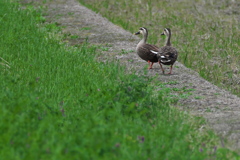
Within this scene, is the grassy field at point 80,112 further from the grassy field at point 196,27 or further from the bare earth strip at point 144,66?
the grassy field at point 196,27

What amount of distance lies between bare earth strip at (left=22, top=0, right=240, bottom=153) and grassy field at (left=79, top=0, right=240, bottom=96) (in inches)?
26.0

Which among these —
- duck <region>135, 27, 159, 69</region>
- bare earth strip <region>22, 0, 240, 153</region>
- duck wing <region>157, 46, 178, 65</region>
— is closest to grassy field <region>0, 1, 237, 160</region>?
bare earth strip <region>22, 0, 240, 153</region>

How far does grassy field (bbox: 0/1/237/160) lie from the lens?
4160mm

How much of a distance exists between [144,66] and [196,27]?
190 inches

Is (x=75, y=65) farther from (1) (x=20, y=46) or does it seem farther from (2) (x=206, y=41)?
(2) (x=206, y=41)

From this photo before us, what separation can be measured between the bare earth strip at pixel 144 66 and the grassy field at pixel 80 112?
1.03 feet

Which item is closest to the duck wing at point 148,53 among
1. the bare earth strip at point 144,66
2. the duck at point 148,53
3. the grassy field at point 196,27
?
the duck at point 148,53

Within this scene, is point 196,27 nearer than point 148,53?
No

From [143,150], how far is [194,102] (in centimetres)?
268

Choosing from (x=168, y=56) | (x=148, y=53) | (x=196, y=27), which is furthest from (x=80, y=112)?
(x=196, y=27)

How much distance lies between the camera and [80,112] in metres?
5.76

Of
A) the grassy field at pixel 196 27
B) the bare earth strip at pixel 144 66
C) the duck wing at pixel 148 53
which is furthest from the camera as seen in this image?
the grassy field at pixel 196 27

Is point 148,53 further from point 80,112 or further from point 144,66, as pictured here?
point 80,112

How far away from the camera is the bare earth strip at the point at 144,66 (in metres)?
6.19
